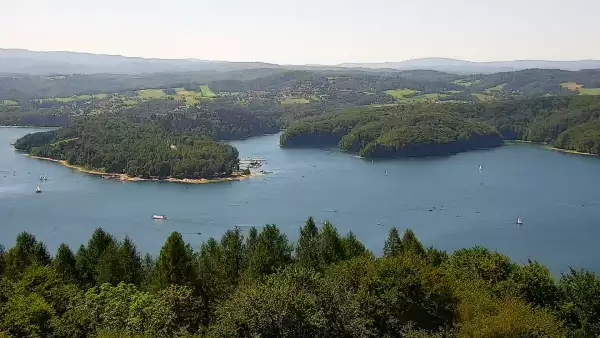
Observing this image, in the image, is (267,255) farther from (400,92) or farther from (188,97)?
(400,92)

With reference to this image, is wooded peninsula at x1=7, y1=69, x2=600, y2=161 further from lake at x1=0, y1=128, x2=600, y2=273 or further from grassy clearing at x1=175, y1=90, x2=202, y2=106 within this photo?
lake at x1=0, y1=128, x2=600, y2=273

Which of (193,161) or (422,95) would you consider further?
(422,95)

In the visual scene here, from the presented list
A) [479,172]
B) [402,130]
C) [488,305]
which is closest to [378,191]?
[479,172]

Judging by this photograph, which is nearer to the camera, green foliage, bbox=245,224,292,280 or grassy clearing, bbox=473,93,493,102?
green foliage, bbox=245,224,292,280

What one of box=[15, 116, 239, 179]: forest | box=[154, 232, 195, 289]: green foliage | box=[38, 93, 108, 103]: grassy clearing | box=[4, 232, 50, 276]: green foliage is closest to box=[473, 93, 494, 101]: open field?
box=[15, 116, 239, 179]: forest

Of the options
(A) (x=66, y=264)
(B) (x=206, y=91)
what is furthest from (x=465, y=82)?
(A) (x=66, y=264)

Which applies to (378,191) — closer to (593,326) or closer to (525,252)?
(525,252)
